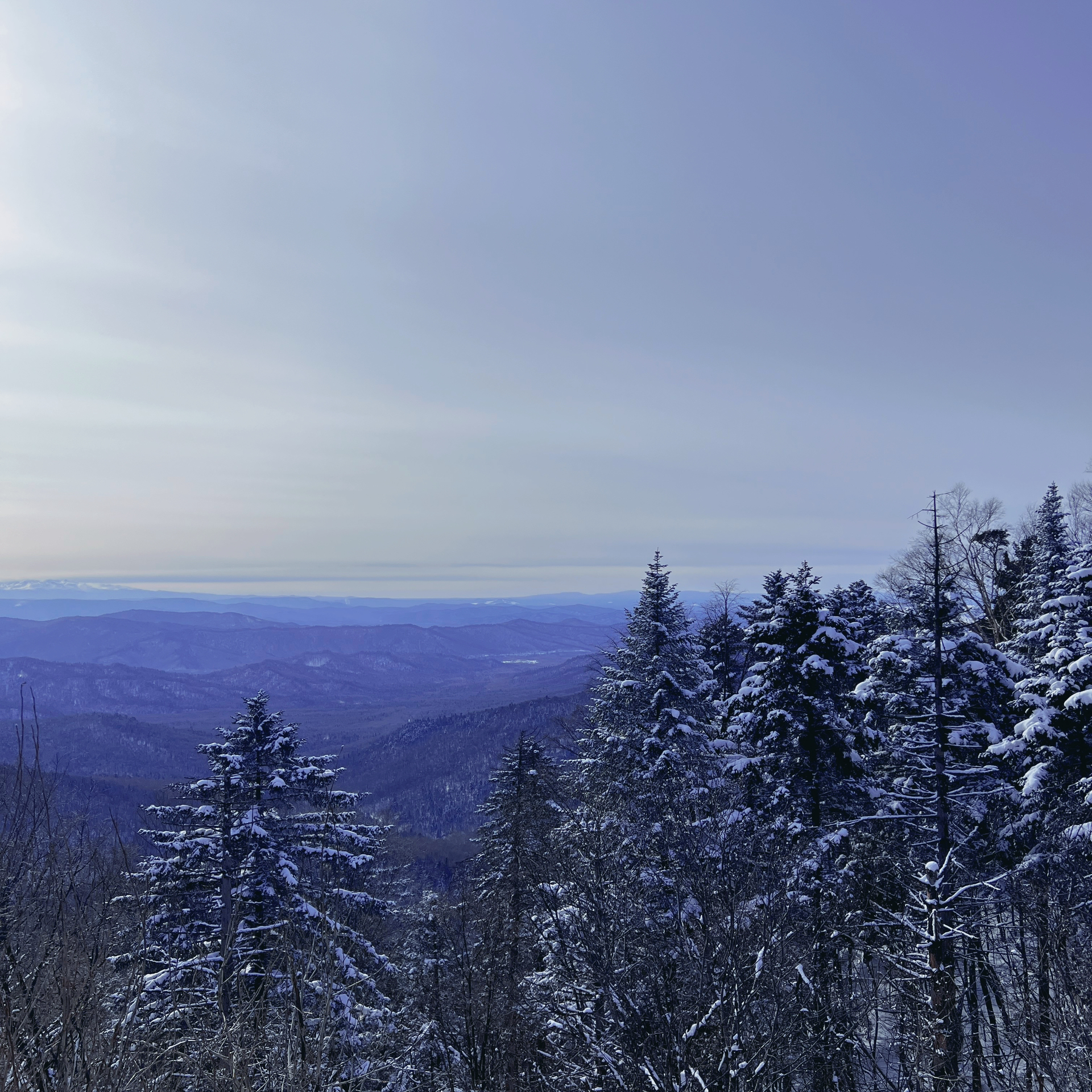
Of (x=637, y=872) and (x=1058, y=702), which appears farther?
(x=1058, y=702)

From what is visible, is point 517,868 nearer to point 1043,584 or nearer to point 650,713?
point 650,713

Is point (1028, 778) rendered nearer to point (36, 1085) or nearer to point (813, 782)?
point (813, 782)

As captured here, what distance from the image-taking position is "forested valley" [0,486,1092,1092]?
9.72 m

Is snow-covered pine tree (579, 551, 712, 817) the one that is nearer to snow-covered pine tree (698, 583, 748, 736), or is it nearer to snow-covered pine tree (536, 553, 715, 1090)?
snow-covered pine tree (536, 553, 715, 1090)

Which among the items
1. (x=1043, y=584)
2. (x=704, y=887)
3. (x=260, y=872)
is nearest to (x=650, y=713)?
(x=704, y=887)

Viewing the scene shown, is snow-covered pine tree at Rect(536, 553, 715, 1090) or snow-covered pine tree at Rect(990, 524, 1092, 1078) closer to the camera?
snow-covered pine tree at Rect(536, 553, 715, 1090)

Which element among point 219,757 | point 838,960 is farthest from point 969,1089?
point 219,757

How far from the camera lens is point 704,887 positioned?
1295 cm

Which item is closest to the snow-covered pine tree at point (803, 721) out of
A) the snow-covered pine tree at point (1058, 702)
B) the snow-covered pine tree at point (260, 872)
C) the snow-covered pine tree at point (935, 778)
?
the snow-covered pine tree at point (935, 778)

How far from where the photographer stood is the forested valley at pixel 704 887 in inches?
383

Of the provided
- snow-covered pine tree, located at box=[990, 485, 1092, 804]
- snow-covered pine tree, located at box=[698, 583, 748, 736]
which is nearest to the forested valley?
snow-covered pine tree, located at box=[990, 485, 1092, 804]

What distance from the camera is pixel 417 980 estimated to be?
27.1 m

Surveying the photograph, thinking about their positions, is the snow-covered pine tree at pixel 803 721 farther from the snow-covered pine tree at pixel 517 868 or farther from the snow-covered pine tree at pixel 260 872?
the snow-covered pine tree at pixel 260 872

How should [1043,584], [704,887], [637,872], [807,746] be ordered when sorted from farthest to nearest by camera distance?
[1043,584], [807,746], [637,872], [704,887]
